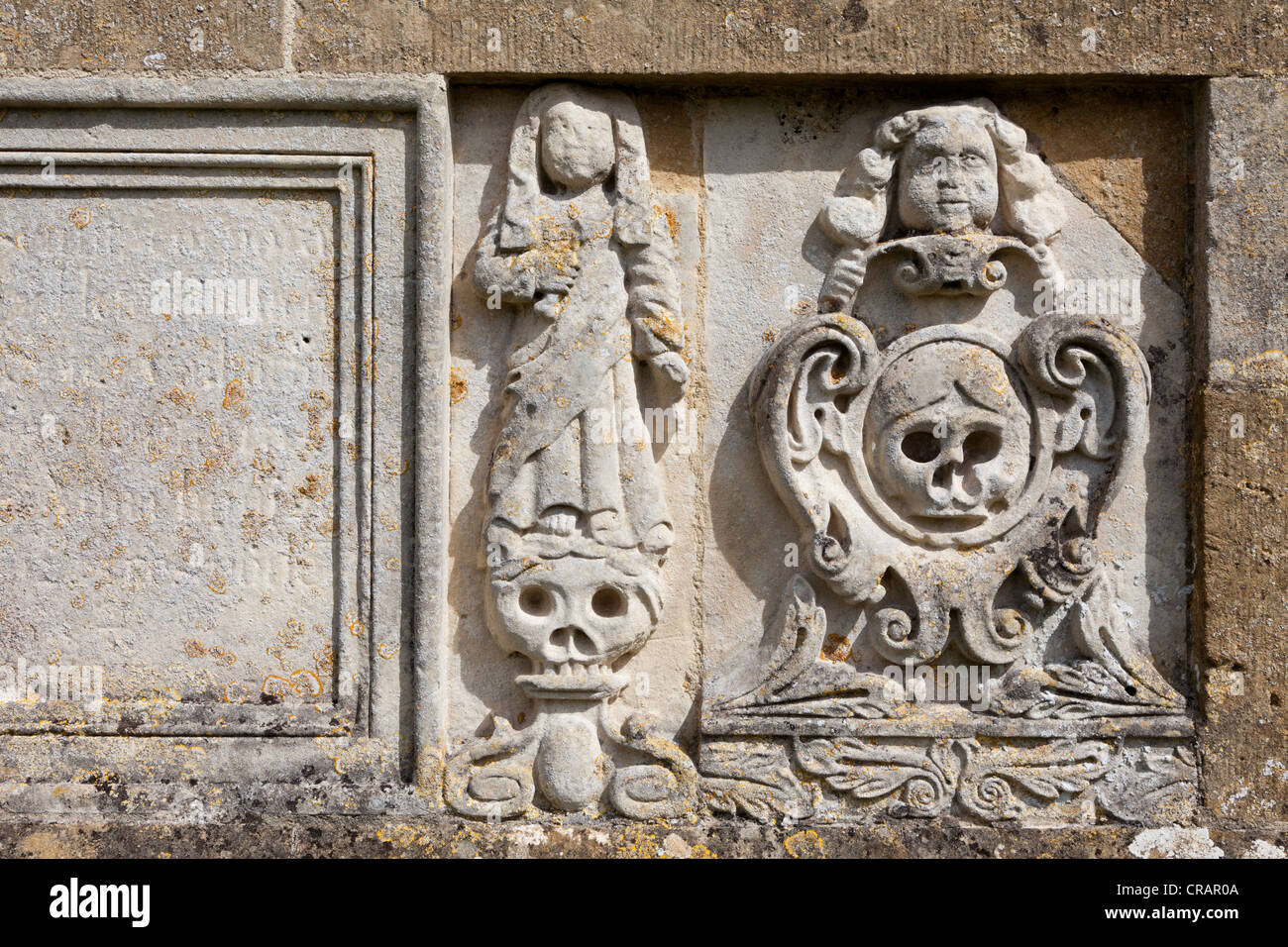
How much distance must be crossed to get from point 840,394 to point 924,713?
3.27 ft

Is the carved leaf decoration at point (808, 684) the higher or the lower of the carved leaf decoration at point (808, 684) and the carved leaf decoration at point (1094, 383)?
the lower

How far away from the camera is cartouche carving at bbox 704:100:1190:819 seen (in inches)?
151

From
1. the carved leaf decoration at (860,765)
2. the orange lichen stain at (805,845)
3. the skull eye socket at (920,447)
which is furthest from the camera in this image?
the skull eye socket at (920,447)

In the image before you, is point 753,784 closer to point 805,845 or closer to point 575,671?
point 805,845

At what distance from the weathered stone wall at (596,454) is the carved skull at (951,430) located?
13 mm

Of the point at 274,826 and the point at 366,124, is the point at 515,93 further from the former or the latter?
the point at 274,826

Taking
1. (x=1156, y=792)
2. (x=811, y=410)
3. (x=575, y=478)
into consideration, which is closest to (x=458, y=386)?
(x=575, y=478)

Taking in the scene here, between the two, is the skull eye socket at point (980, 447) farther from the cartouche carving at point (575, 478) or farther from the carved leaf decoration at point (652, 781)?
the carved leaf decoration at point (652, 781)

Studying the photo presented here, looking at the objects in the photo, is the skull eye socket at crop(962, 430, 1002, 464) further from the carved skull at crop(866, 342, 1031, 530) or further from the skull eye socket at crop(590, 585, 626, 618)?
the skull eye socket at crop(590, 585, 626, 618)

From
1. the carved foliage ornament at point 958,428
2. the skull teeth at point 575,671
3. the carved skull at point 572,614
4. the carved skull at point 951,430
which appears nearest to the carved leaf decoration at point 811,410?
the carved foliage ornament at point 958,428

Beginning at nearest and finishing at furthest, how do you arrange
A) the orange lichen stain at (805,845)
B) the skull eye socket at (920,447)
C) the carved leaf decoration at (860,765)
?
the orange lichen stain at (805,845), the carved leaf decoration at (860,765), the skull eye socket at (920,447)

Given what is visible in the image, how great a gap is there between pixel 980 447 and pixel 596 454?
3.88ft

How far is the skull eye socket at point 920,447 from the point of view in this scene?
3.95 m

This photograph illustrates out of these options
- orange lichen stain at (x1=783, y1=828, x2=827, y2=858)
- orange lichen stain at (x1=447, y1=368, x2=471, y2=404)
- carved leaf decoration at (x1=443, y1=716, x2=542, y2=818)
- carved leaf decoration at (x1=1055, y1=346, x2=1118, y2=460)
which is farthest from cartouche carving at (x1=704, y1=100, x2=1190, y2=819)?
orange lichen stain at (x1=447, y1=368, x2=471, y2=404)
